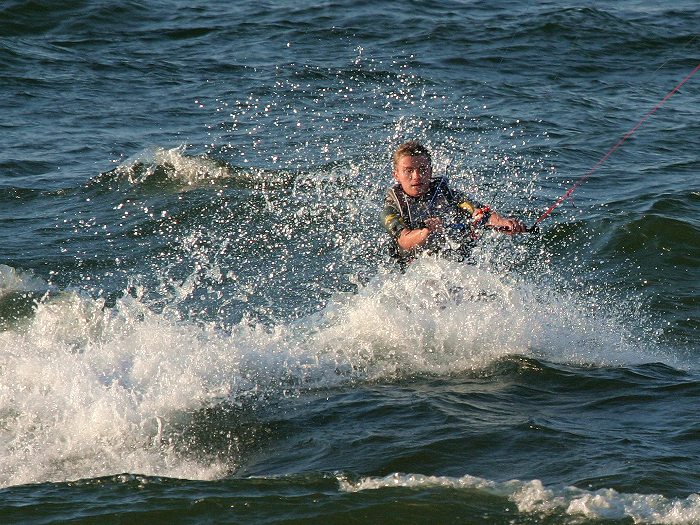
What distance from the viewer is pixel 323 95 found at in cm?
1658

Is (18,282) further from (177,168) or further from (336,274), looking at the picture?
(177,168)

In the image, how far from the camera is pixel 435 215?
28.9ft

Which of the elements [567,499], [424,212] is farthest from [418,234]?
[567,499]

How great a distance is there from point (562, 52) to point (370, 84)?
4.20 meters

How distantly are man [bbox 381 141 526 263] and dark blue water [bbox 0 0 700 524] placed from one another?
24 centimetres

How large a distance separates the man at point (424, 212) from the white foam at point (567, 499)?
2.83 meters

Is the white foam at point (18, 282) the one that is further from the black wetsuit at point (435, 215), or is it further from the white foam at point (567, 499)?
the white foam at point (567, 499)

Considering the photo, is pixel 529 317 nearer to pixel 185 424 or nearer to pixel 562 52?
pixel 185 424

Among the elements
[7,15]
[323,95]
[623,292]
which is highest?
[7,15]

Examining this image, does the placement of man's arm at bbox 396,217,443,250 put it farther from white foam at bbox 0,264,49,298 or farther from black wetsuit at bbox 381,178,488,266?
white foam at bbox 0,264,49,298

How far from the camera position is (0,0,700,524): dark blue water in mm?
6145

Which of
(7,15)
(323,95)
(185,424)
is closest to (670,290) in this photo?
(185,424)

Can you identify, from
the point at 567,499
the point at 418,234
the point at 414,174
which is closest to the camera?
the point at 567,499

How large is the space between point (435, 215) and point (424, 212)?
112mm
